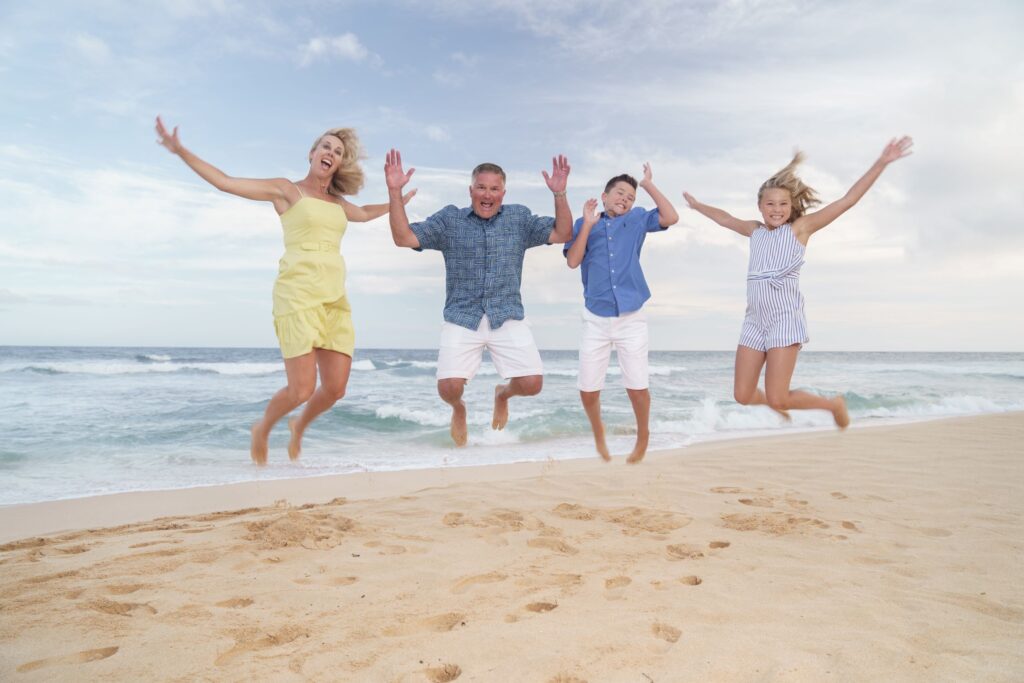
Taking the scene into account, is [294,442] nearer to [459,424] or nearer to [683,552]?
[459,424]

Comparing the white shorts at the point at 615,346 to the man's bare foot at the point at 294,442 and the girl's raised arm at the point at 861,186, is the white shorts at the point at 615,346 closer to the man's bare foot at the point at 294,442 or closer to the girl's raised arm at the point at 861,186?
the girl's raised arm at the point at 861,186

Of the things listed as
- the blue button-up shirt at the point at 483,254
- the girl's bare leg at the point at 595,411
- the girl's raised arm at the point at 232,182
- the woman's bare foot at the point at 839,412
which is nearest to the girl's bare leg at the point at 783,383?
the woman's bare foot at the point at 839,412

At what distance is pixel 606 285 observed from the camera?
6.02 meters

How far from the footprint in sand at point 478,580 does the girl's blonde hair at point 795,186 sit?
3.69 meters

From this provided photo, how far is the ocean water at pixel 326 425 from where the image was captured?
8.88 metres

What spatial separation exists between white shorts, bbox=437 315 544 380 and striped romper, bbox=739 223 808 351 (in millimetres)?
1895

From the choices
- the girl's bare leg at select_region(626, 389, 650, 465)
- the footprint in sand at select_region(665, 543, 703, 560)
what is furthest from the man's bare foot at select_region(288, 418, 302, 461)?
the footprint in sand at select_region(665, 543, 703, 560)

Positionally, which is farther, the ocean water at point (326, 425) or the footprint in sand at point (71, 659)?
→ the ocean water at point (326, 425)

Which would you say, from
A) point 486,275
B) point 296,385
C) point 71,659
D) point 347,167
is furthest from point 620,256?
point 71,659

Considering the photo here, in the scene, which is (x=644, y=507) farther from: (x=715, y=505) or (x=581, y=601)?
(x=581, y=601)

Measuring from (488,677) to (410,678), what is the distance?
1.10 ft

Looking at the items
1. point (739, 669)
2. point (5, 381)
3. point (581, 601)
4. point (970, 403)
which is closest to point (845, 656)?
point (739, 669)

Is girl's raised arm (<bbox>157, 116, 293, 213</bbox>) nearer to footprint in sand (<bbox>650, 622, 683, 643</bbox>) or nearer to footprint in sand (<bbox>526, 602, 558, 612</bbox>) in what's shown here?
footprint in sand (<bbox>526, 602, 558, 612</bbox>)

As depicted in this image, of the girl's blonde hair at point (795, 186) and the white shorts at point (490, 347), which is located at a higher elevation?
the girl's blonde hair at point (795, 186)
